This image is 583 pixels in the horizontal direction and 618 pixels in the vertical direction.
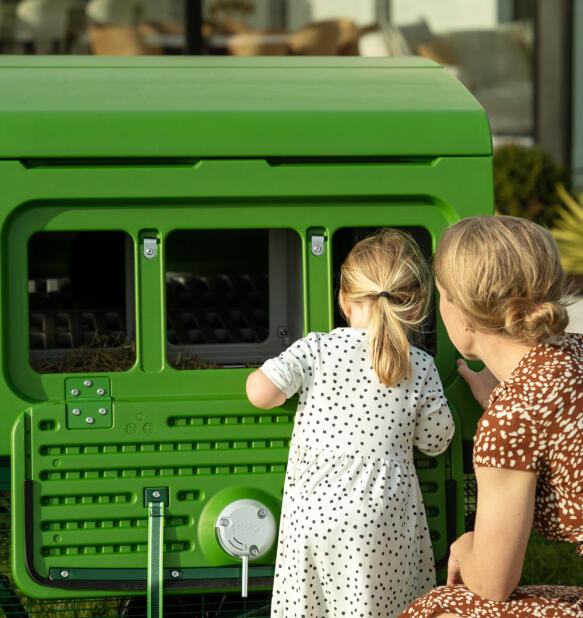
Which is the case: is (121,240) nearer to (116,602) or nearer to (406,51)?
(116,602)

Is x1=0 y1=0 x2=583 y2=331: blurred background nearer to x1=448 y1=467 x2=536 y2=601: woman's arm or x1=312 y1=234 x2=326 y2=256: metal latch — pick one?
x1=312 y1=234 x2=326 y2=256: metal latch

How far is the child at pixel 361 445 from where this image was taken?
1922 mm

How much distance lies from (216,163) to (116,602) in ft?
4.10

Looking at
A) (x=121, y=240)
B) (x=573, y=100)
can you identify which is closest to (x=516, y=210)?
(x=573, y=100)

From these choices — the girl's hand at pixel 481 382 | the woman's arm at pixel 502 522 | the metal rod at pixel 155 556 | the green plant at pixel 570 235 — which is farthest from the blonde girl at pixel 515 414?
the green plant at pixel 570 235

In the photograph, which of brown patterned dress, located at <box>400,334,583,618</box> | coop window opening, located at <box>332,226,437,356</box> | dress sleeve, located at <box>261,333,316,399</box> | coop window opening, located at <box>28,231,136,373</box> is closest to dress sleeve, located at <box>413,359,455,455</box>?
coop window opening, located at <box>332,226,437,356</box>

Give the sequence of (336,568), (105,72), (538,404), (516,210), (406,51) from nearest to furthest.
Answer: (538,404)
(336,568)
(105,72)
(516,210)
(406,51)

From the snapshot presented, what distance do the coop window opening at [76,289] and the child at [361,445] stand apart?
62cm

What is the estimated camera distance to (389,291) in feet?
6.54

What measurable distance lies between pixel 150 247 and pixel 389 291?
19.1 inches

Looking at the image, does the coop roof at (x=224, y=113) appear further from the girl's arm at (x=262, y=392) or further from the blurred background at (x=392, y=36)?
the blurred background at (x=392, y=36)

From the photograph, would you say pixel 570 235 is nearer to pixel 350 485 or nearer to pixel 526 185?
pixel 526 185

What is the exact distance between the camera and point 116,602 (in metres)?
2.62

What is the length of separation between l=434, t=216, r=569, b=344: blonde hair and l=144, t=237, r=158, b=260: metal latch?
640 millimetres
